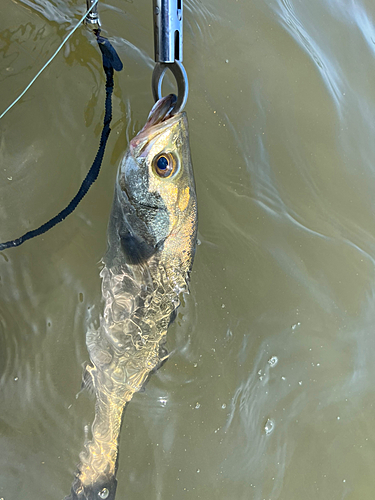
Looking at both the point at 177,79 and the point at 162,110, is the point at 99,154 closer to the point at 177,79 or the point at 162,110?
the point at 162,110

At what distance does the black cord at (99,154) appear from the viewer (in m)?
2.38

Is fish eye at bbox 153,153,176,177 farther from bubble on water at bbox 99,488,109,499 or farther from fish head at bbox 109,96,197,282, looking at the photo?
bubble on water at bbox 99,488,109,499

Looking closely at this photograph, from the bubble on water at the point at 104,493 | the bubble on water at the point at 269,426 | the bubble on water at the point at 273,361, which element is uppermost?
the bubble on water at the point at 273,361

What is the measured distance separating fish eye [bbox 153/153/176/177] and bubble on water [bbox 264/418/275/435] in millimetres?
2363

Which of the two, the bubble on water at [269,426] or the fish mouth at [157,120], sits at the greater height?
the fish mouth at [157,120]

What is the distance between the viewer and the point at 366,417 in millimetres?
3281

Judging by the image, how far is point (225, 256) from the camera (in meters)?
2.79

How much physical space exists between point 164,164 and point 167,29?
621 mm

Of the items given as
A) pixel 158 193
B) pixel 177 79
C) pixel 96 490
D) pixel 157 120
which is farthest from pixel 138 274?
pixel 96 490

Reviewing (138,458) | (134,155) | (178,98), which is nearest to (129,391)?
(138,458)

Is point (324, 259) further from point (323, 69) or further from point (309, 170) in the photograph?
point (323, 69)

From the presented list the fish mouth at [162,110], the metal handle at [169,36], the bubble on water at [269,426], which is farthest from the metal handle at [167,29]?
the bubble on water at [269,426]

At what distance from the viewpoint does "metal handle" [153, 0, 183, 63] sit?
1418 millimetres

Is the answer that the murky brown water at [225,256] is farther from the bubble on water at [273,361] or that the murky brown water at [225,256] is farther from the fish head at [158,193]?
the fish head at [158,193]
